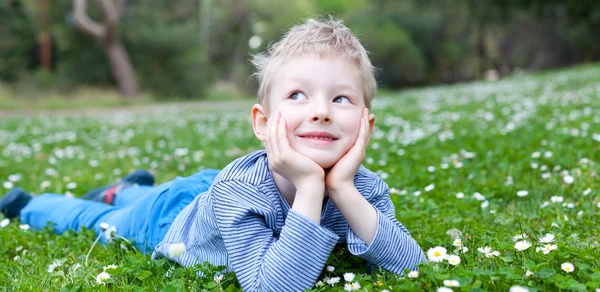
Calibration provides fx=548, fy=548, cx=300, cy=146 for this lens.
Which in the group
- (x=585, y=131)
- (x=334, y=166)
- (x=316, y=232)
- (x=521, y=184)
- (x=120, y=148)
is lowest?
(x=120, y=148)

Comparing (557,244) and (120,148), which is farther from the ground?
(557,244)

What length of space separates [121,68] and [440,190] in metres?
26.0

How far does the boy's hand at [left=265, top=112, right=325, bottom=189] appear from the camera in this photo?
2.14 metres

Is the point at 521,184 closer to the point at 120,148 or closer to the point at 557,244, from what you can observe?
the point at 557,244

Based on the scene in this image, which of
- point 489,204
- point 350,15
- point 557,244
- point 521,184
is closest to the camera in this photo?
point 557,244

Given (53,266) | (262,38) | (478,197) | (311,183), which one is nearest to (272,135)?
(311,183)

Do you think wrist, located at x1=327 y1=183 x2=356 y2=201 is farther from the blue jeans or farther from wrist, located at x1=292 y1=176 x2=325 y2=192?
the blue jeans

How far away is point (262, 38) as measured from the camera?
1699 inches

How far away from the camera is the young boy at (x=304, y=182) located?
83.9 inches

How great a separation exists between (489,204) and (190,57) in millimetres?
30195

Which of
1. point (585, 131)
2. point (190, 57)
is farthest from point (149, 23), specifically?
point (585, 131)

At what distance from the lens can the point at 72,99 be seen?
88.8 feet

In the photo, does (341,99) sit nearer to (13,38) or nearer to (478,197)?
(478,197)

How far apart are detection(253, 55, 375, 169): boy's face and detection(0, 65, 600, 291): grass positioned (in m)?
0.57
